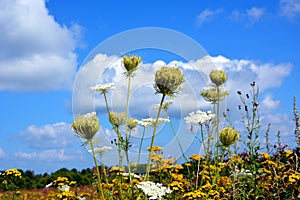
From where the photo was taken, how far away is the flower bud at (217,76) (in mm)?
5023

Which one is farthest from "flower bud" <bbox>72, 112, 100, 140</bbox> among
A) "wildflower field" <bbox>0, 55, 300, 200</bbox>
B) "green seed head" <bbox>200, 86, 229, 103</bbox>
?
"green seed head" <bbox>200, 86, 229, 103</bbox>

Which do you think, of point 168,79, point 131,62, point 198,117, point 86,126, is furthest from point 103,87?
point 198,117

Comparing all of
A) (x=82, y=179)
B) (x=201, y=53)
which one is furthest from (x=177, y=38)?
(x=82, y=179)

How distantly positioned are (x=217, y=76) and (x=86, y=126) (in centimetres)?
206

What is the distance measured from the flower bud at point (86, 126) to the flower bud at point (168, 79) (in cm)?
54

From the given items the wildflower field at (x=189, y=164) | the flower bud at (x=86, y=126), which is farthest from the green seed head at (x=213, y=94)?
the flower bud at (x=86, y=126)

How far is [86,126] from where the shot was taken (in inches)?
133

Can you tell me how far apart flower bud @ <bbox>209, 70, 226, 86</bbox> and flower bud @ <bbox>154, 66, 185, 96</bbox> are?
63.5 inches

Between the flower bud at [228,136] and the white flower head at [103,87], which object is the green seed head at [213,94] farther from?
the white flower head at [103,87]

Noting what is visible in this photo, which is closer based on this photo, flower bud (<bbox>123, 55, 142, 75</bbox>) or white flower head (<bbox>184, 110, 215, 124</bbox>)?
flower bud (<bbox>123, 55, 142, 75</bbox>)

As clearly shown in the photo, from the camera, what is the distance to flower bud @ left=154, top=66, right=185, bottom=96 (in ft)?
11.2

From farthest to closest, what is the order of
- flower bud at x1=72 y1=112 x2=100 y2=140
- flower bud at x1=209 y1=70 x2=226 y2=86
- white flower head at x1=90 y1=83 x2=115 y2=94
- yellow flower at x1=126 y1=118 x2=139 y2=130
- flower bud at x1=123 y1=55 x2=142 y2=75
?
flower bud at x1=209 y1=70 x2=226 y2=86 → yellow flower at x1=126 y1=118 x2=139 y2=130 → white flower head at x1=90 y1=83 x2=115 y2=94 → flower bud at x1=123 y1=55 x2=142 y2=75 → flower bud at x1=72 y1=112 x2=100 y2=140

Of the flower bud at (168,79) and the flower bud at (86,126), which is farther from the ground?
the flower bud at (168,79)

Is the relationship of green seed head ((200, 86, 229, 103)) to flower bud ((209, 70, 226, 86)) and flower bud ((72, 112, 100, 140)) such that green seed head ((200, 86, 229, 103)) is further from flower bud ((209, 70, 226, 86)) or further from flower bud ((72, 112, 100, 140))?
flower bud ((72, 112, 100, 140))
